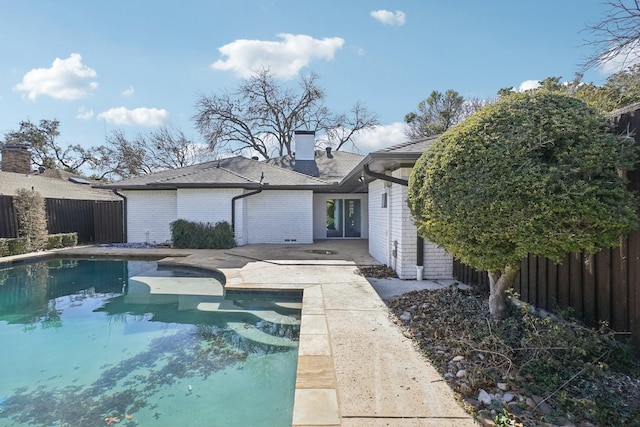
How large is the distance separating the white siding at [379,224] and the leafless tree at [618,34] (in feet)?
15.1

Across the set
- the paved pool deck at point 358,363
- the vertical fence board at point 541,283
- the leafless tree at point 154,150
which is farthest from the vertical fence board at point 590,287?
the leafless tree at point 154,150

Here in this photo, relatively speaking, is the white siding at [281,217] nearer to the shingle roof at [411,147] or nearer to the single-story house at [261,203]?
the single-story house at [261,203]

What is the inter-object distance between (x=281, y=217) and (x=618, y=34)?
11493mm

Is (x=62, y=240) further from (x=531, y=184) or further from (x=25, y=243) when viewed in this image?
(x=531, y=184)

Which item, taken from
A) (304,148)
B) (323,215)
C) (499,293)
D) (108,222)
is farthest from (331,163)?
(499,293)

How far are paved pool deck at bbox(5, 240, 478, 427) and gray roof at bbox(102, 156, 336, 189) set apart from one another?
626 cm

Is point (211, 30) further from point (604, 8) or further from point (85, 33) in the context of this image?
point (604, 8)

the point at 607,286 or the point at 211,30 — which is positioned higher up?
the point at 211,30

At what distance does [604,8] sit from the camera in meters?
5.66

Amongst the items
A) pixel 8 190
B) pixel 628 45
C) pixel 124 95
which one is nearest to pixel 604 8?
pixel 628 45

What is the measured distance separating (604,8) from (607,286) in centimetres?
507

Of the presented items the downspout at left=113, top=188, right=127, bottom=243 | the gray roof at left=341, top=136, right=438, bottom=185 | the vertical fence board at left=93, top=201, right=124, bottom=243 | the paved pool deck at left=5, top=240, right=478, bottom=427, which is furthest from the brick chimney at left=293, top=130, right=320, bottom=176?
the paved pool deck at left=5, top=240, right=478, bottom=427

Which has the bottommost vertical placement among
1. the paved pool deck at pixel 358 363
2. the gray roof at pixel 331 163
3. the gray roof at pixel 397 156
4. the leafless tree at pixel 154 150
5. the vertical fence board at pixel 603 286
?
the paved pool deck at pixel 358 363

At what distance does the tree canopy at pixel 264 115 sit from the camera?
942 inches
